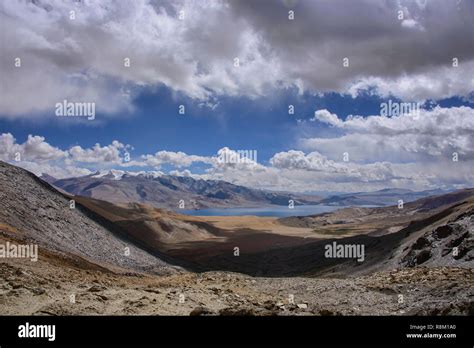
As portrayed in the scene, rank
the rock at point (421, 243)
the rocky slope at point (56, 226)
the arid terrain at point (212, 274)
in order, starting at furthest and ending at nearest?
the rock at point (421, 243) < the rocky slope at point (56, 226) < the arid terrain at point (212, 274)

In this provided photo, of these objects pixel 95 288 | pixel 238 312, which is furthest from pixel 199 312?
pixel 95 288

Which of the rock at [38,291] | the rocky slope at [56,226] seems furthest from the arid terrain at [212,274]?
the rocky slope at [56,226]

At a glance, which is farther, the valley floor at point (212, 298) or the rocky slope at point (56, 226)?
the rocky slope at point (56, 226)

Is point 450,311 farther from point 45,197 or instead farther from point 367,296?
point 45,197

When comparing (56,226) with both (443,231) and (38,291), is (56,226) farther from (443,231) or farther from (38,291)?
(443,231)

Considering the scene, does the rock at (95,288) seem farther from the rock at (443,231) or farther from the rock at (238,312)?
the rock at (443,231)

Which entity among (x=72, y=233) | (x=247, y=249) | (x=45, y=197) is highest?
(x=45, y=197)

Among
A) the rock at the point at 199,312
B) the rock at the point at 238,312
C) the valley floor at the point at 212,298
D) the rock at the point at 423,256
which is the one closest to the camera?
the rock at the point at 238,312
